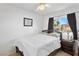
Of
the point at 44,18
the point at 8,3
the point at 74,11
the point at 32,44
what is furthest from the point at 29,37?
the point at 74,11

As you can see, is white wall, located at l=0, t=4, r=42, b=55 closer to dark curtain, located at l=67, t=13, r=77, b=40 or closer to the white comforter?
the white comforter

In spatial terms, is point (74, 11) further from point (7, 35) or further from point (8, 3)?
point (7, 35)

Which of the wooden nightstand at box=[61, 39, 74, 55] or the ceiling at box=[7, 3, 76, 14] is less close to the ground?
the ceiling at box=[7, 3, 76, 14]

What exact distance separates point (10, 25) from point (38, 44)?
20.2 inches

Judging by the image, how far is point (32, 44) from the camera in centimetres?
104

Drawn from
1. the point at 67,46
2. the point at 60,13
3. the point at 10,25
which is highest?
the point at 60,13

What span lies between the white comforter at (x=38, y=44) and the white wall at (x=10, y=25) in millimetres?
114

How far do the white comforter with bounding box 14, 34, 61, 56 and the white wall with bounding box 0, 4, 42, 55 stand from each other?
0.11 meters

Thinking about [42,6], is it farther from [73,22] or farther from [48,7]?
[73,22]

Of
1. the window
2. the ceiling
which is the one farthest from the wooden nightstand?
the ceiling

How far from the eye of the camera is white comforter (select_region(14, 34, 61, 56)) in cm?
101

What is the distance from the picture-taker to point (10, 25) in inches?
40.7

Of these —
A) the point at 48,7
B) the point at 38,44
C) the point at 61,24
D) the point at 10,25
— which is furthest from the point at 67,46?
the point at 10,25

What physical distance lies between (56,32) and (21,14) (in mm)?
645
